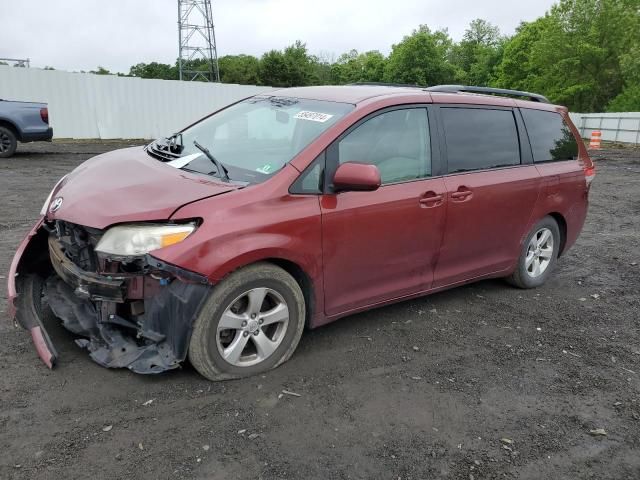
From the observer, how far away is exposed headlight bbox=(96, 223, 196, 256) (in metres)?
2.95

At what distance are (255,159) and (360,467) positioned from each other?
2022 mm

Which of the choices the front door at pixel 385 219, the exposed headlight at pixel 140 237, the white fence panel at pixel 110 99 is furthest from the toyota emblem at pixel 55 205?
the white fence panel at pixel 110 99

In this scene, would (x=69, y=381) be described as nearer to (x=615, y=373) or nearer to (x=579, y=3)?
(x=615, y=373)

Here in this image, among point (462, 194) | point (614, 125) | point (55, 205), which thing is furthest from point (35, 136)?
point (614, 125)

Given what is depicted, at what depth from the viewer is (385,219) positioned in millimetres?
3713

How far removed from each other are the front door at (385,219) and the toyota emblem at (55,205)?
1.66 metres

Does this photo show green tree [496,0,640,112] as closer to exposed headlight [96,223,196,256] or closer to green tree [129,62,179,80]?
green tree [129,62,179,80]

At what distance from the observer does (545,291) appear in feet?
17.4

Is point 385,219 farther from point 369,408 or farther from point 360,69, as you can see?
point 360,69

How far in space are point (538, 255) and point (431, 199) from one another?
1.90 m

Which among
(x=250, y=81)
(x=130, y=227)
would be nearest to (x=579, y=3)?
(x=250, y=81)

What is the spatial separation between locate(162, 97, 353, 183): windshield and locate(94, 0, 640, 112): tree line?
4369cm

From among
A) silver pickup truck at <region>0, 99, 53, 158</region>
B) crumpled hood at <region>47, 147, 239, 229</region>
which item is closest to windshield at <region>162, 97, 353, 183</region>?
crumpled hood at <region>47, 147, 239, 229</region>

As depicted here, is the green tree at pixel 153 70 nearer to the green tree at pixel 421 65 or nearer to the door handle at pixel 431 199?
the green tree at pixel 421 65
